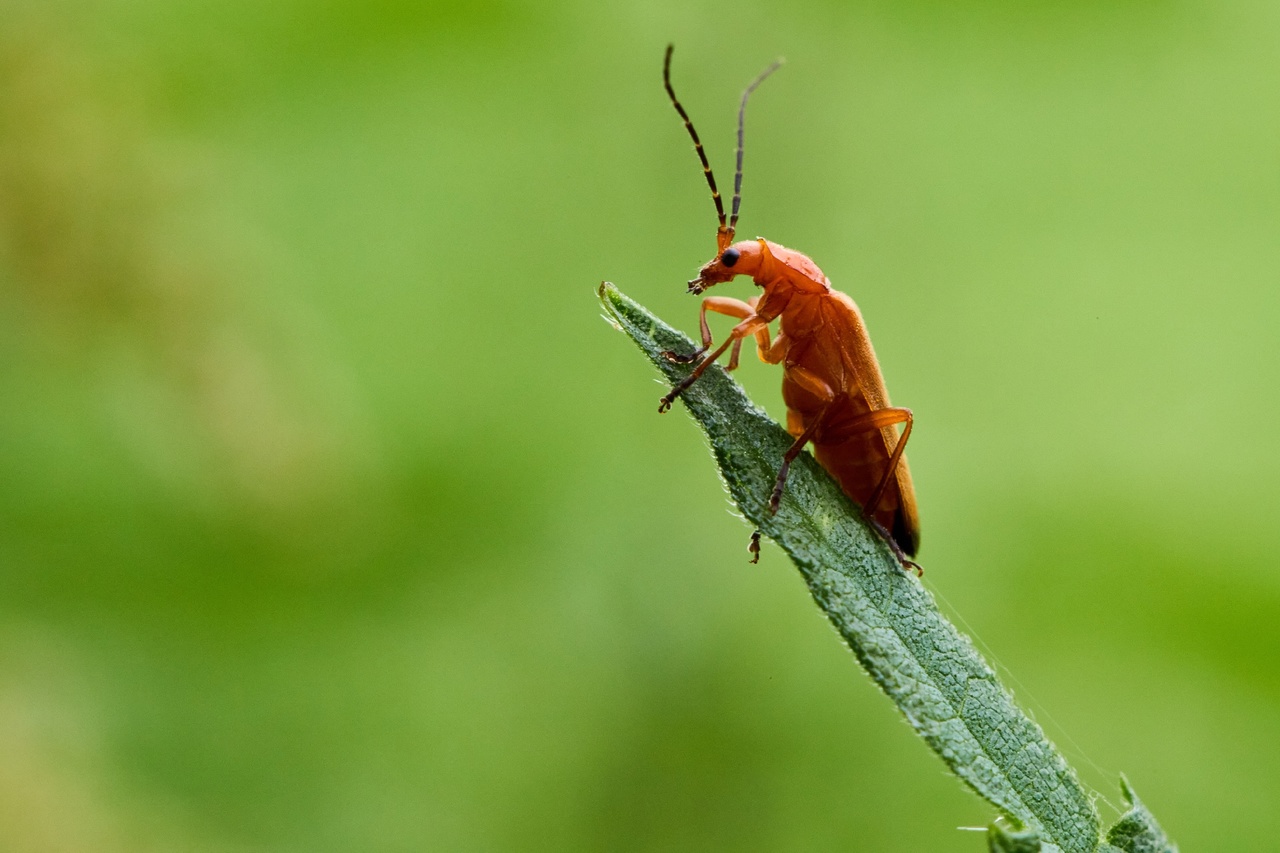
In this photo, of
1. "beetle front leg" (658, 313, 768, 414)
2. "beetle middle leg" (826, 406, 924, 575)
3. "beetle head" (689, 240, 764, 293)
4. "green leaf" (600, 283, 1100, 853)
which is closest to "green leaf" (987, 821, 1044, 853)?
Answer: "green leaf" (600, 283, 1100, 853)

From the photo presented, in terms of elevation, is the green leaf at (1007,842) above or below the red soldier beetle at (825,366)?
below

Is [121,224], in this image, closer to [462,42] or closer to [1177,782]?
[462,42]

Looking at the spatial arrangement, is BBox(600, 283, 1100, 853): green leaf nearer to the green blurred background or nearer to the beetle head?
the beetle head

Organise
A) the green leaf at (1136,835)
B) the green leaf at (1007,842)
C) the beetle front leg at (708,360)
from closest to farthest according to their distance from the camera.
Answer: the green leaf at (1007,842) < the green leaf at (1136,835) < the beetle front leg at (708,360)

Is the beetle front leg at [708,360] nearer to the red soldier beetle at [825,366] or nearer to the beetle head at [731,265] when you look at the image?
the red soldier beetle at [825,366]

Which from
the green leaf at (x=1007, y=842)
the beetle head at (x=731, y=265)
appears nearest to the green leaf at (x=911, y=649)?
the green leaf at (x=1007, y=842)

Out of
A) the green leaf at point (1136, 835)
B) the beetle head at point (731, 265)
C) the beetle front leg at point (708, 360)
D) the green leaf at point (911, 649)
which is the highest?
the beetle head at point (731, 265)

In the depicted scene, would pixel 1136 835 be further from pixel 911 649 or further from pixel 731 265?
pixel 731 265
